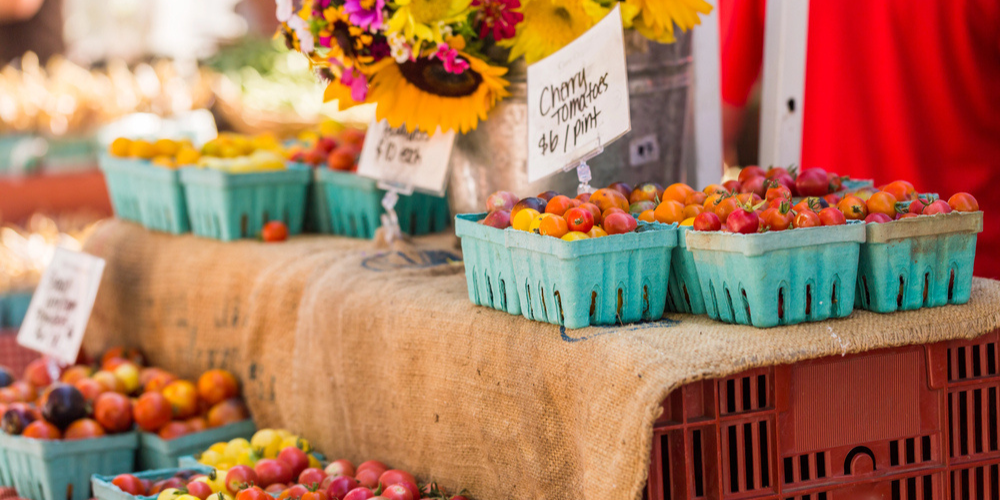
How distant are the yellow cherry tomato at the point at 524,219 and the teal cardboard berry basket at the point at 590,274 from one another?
2 cm

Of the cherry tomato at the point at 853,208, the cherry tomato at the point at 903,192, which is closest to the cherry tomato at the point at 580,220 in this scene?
the cherry tomato at the point at 853,208

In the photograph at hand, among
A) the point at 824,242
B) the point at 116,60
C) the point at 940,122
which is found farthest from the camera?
the point at 116,60

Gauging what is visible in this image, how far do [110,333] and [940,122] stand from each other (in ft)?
8.20

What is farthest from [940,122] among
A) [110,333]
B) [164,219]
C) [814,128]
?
[110,333]

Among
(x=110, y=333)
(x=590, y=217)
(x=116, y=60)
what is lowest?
(x=110, y=333)

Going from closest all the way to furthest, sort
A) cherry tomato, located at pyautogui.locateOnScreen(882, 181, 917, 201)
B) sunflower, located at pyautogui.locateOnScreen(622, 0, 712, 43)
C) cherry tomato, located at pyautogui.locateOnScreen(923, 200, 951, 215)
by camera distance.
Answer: cherry tomato, located at pyautogui.locateOnScreen(923, 200, 951, 215), cherry tomato, located at pyautogui.locateOnScreen(882, 181, 917, 201), sunflower, located at pyautogui.locateOnScreen(622, 0, 712, 43)

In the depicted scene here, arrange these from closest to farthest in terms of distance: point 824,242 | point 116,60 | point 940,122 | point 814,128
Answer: point 824,242
point 940,122
point 814,128
point 116,60

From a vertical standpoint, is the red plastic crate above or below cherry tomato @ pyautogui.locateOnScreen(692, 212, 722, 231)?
below

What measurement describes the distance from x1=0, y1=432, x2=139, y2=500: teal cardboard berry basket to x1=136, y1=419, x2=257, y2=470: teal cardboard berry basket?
0.04m

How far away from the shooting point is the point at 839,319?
150 cm

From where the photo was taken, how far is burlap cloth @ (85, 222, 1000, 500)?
141cm

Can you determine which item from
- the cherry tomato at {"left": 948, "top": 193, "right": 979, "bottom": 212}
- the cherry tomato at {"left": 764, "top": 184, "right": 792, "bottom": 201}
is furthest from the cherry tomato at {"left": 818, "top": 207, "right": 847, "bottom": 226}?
the cherry tomato at {"left": 948, "top": 193, "right": 979, "bottom": 212}

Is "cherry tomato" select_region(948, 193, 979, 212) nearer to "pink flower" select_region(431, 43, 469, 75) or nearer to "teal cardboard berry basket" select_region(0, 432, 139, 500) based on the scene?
"pink flower" select_region(431, 43, 469, 75)

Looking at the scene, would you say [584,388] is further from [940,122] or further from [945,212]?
[940,122]
